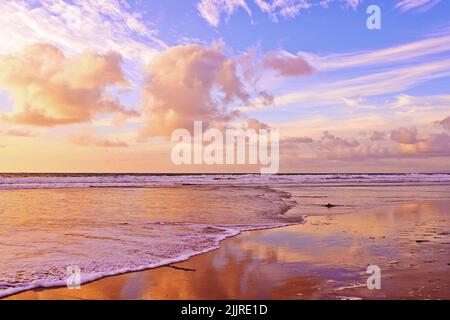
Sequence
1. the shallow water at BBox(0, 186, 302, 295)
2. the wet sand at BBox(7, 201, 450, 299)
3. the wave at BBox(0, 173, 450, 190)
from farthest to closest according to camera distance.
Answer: the wave at BBox(0, 173, 450, 190) < the shallow water at BBox(0, 186, 302, 295) < the wet sand at BBox(7, 201, 450, 299)

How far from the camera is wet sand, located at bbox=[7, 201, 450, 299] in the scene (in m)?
5.75

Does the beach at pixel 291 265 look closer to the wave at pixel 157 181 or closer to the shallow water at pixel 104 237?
the shallow water at pixel 104 237

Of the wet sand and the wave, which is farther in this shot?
the wave

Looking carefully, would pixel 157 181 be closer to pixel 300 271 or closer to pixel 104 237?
pixel 104 237

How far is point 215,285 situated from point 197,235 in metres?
4.57

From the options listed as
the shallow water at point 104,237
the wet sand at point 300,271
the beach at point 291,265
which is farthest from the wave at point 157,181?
the wet sand at point 300,271

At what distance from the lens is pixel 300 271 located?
22.8 feet

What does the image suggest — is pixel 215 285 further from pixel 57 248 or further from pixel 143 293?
pixel 57 248

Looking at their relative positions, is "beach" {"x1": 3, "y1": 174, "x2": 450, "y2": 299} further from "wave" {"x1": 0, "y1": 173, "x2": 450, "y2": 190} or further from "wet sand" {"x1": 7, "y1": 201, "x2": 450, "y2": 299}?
"wave" {"x1": 0, "y1": 173, "x2": 450, "y2": 190}

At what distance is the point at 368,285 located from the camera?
6.00 metres

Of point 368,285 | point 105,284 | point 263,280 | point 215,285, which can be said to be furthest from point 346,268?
point 105,284

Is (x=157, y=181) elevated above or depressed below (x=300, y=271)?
above

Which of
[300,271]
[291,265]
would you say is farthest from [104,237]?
[300,271]

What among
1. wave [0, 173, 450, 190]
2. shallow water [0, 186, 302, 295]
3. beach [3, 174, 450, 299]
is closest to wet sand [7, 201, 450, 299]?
beach [3, 174, 450, 299]
